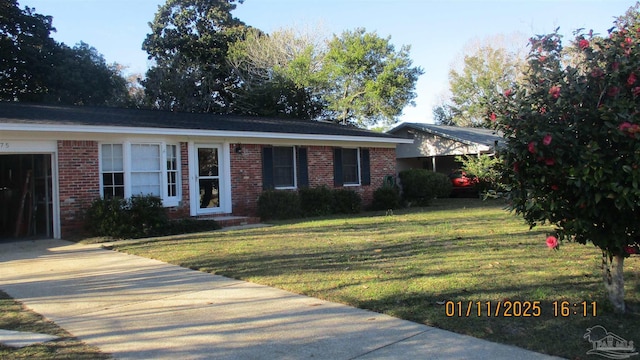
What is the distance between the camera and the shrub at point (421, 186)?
19.0m

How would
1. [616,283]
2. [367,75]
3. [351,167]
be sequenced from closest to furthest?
[616,283]
[351,167]
[367,75]

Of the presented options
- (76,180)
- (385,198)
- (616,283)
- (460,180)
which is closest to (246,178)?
(76,180)

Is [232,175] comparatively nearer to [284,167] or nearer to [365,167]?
[284,167]

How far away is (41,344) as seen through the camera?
460cm

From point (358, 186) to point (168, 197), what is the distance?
24.0ft

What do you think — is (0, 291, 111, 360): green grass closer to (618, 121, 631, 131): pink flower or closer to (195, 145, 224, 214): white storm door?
(618, 121, 631, 131): pink flower

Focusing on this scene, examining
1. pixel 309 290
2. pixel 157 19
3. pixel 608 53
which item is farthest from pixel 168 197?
pixel 157 19

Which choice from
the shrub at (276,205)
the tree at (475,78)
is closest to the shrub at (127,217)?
the shrub at (276,205)

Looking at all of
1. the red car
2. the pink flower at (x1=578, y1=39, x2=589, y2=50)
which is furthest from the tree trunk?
the red car

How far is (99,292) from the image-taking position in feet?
21.7

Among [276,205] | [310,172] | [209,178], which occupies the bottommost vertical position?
[276,205]

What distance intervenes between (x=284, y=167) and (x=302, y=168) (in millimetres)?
642

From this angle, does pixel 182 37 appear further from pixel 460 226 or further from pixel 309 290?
pixel 309 290

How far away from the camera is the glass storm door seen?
583 inches
